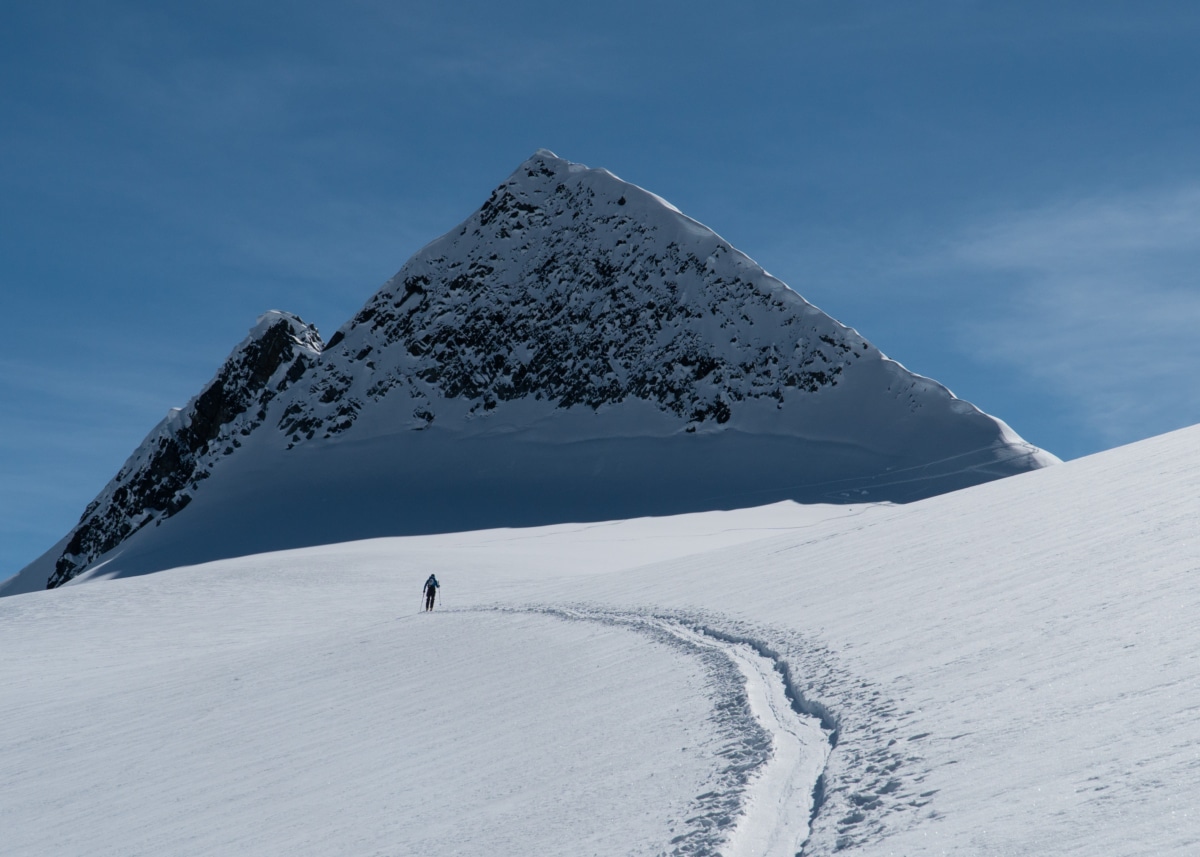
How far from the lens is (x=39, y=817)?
43.2 feet

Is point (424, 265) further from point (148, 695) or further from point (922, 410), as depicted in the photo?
point (148, 695)

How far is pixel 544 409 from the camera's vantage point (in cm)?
9406

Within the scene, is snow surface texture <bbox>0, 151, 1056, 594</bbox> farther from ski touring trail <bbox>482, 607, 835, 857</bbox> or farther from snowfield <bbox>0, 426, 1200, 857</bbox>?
ski touring trail <bbox>482, 607, 835, 857</bbox>

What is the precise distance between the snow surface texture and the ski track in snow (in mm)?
60545

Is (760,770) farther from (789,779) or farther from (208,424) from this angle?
(208,424)

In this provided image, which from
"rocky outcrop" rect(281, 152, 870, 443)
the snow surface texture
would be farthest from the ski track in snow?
"rocky outcrop" rect(281, 152, 870, 443)

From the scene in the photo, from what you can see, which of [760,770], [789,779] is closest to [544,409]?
[760,770]

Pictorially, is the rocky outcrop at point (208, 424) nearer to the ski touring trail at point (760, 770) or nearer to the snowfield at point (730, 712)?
the snowfield at point (730, 712)

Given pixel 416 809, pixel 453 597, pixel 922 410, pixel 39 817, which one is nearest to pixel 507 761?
pixel 416 809

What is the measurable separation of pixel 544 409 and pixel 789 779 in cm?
8664

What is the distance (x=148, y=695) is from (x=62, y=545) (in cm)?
12208

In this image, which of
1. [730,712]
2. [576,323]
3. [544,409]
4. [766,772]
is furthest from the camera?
[576,323]

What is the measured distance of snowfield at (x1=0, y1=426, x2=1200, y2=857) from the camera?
6.65 m

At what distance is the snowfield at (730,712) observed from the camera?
6652mm
